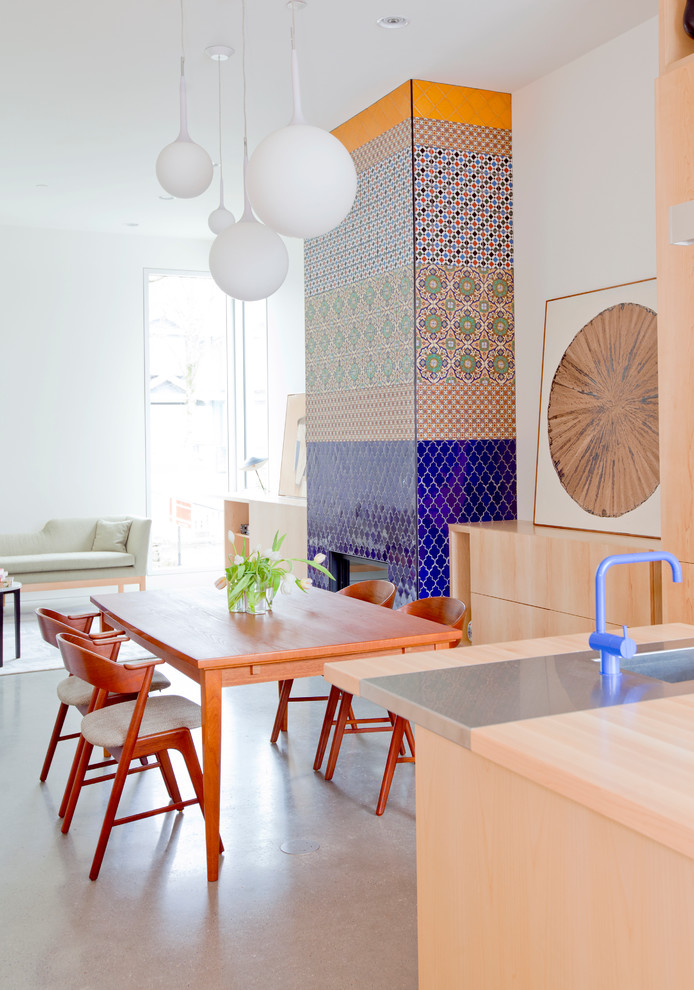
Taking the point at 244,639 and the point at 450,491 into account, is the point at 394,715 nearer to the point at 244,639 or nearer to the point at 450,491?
the point at 244,639

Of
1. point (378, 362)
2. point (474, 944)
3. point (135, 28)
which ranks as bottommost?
point (474, 944)

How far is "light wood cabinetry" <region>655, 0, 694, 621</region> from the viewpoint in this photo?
3785 millimetres

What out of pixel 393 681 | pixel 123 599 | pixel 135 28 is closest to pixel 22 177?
pixel 135 28

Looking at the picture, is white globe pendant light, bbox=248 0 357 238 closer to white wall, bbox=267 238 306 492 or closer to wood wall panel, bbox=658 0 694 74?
wood wall panel, bbox=658 0 694 74

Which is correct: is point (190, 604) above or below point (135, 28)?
below

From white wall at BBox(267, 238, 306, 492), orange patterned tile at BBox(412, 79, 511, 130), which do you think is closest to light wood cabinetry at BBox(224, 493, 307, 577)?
white wall at BBox(267, 238, 306, 492)

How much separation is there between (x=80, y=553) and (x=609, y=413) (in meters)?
5.72

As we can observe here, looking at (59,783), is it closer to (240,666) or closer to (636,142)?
(240,666)

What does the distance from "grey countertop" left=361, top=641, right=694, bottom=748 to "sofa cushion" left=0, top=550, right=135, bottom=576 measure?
277 inches

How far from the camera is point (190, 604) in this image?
455cm

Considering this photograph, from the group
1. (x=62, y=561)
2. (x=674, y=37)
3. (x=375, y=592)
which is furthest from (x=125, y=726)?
(x=62, y=561)

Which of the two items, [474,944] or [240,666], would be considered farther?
[240,666]

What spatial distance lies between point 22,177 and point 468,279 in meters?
4.11

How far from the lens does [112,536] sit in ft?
30.8
